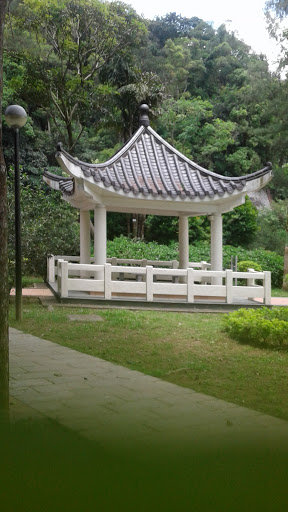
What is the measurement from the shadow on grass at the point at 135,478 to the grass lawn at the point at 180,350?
3007mm

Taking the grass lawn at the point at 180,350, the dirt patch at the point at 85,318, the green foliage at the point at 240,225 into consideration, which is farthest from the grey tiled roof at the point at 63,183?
the green foliage at the point at 240,225

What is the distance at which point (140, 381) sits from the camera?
17.0ft

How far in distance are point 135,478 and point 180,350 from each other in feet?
19.5

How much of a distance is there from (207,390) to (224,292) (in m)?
6.72

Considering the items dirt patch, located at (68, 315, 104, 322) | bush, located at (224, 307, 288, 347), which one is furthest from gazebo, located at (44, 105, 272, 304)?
bush, located at (224, 307, 288, 347)

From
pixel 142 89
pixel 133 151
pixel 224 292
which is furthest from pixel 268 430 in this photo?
pixel 142 89

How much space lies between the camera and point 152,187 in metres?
12.5

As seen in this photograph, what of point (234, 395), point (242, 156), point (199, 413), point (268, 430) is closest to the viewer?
point (268, 430)

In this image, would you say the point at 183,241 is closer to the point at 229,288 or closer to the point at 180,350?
the point at 229,288

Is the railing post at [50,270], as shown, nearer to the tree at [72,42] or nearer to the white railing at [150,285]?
the white railing at [150,285]

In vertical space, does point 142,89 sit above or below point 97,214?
above

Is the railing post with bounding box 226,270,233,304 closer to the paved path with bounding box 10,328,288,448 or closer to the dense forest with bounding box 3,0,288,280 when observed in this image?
the dense forest with bounding box 3,0,288,280

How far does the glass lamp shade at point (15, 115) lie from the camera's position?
8.74 metres

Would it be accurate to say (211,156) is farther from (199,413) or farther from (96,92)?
(199,413)
